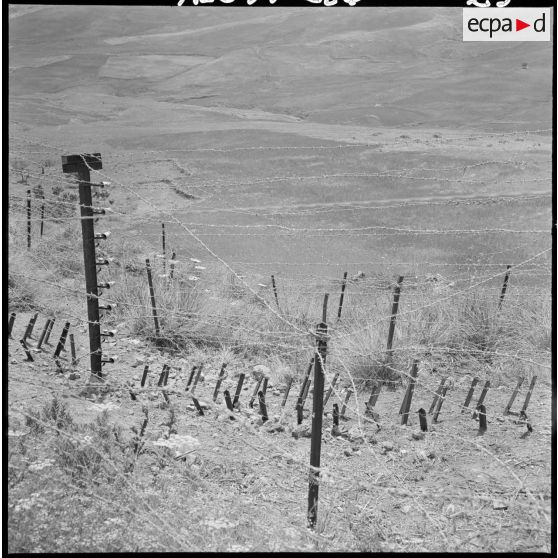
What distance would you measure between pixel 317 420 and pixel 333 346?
2.20m

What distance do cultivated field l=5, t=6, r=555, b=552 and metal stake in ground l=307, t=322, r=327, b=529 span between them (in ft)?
0.29

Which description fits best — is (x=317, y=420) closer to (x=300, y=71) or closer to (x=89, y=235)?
(x=89, y=235)

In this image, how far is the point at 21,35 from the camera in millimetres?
8422

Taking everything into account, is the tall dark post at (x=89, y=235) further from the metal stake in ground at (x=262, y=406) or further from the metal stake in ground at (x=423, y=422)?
the metal stake in ground at (x=423, y=422)

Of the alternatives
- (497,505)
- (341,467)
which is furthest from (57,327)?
(497,505)

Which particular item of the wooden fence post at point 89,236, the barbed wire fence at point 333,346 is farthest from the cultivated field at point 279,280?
the wooden fence post at point 89,236

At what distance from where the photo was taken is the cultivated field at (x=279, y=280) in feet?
11.1

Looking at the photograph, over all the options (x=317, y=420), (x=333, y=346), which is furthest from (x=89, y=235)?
(x=317, y=420)

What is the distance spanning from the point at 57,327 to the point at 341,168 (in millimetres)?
5622

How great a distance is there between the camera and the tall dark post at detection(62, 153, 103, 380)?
4.59 meters

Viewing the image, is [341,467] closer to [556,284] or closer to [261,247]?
[556,284]

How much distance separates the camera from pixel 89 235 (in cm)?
476

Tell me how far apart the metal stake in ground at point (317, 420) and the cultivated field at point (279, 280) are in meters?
0.09

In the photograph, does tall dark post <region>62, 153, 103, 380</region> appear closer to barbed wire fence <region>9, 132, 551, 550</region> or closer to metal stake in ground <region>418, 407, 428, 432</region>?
barbed wire fence <region>9, 132, 551, 550</region>
